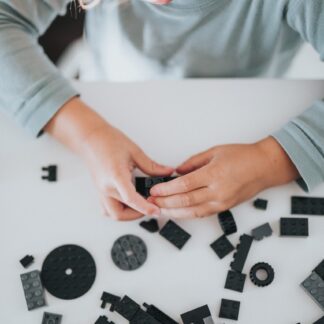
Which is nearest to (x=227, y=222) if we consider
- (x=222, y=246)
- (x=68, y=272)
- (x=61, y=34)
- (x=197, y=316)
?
(x=222, y=246)

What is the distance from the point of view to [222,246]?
0.60m

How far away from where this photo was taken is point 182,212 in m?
0.60

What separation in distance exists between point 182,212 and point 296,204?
0.18 meters

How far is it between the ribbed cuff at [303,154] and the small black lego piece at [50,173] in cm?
35

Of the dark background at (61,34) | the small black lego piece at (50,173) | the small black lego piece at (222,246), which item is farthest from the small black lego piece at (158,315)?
the dark background at (61,34)

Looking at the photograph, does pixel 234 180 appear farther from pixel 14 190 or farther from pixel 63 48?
pixel 63 48

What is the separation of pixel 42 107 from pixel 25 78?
0.18ft

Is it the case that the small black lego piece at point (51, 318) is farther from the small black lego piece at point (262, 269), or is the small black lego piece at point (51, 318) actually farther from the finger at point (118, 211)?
the small black lego piece at point (262, 269)

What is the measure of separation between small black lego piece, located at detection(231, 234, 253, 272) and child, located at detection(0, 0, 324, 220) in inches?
2.1

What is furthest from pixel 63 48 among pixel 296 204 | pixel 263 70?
pixel 296 204

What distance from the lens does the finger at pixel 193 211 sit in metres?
0.60

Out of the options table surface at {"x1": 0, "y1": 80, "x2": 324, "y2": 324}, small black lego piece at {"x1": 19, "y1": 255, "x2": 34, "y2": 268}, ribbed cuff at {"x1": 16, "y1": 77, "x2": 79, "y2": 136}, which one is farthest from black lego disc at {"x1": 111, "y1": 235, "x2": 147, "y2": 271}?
ribbed cuff at {"x1": 16, "y1": 77, "x2": 79, "y2": 136}

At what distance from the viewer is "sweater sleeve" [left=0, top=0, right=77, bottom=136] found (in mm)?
654

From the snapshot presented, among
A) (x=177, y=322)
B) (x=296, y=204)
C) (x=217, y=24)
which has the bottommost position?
(x=177, y=322)
